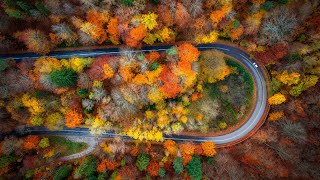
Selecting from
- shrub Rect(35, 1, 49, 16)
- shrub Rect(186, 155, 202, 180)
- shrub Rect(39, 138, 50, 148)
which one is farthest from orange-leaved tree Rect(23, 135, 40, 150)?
shrub Rect(186, 155, 202, 180)

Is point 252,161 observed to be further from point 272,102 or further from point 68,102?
point 68,102

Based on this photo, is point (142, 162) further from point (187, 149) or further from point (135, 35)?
point (135, 35)

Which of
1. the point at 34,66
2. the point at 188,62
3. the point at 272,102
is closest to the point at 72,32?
the point at 34,66

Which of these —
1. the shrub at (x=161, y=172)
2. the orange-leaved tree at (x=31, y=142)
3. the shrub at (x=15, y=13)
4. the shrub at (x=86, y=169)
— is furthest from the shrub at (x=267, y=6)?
the orange-leaved tree at (x=31, y=142)

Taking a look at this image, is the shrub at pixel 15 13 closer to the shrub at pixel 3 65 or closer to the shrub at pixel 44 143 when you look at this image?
the shrub at pixel 3 65

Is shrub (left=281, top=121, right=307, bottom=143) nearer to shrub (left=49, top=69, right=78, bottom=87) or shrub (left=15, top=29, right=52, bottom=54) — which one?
shrub (left=49, top=69, right=78, bottom=87)

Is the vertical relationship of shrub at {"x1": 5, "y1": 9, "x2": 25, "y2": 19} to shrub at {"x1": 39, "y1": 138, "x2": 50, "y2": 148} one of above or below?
above
